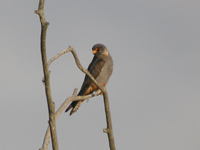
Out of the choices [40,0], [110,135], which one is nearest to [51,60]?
[40,0]

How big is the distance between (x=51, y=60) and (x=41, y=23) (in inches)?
18.7

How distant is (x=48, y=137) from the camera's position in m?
3.67

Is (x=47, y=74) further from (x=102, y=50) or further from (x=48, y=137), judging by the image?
(x=102, y=50)

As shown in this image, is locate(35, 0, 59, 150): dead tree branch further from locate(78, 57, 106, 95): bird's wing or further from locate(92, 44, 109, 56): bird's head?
locate(92, 44, 109, 56): bird's head

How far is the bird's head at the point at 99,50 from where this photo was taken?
1273 cm

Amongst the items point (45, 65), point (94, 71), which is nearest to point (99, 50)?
point (94, 71)

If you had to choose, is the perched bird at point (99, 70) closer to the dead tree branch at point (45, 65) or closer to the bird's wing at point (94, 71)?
the bird's wing at point (94, 71)

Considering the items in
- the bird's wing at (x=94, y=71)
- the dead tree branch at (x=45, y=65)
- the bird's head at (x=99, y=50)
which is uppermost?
the bird's head at (x=99, y=50)

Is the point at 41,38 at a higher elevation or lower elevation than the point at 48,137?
higher

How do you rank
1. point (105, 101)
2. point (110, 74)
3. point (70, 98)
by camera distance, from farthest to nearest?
1. point (110, 74)
2. point (105, 101)
3. point (70, 98)

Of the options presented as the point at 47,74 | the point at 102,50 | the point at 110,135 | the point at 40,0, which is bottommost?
the point at 110,135

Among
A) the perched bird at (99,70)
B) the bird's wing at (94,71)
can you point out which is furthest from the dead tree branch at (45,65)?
the bird's wing at (94,71)

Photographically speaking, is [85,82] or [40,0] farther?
[85,82]

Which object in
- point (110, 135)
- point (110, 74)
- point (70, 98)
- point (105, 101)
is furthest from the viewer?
point (110, 74)
